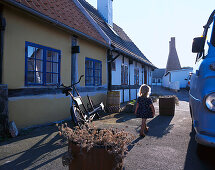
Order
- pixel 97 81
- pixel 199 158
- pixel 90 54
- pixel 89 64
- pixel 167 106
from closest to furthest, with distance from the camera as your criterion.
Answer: pixel 199 158 → pixel 167 106 → pixel 90 54 → pixel 89 64 → pixel 97 81

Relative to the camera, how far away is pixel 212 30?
2.84m

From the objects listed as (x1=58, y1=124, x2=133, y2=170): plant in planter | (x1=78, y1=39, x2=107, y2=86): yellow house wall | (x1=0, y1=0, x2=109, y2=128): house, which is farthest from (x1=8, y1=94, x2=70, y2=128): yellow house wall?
(x1=58, y1=124, x2=133, y2=170): plant in planter

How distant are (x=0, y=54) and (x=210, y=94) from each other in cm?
439

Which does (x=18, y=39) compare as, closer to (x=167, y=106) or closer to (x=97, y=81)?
(x=97, y=81)

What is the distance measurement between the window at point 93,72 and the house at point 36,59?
29cm

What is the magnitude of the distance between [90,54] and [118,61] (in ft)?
9.72

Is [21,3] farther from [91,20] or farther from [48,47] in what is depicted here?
[91,20]

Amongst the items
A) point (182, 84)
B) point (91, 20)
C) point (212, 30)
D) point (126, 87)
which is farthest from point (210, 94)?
point (182, 84)

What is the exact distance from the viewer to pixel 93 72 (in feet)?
26.1

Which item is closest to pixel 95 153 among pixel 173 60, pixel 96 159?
pixel 96 159

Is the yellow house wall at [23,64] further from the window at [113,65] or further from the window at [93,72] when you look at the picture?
the window at [113,65]

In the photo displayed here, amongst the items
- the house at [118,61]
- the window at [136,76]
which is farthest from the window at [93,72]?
the window at [136,76]

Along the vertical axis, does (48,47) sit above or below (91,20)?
below

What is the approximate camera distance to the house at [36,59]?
449 centimetres
